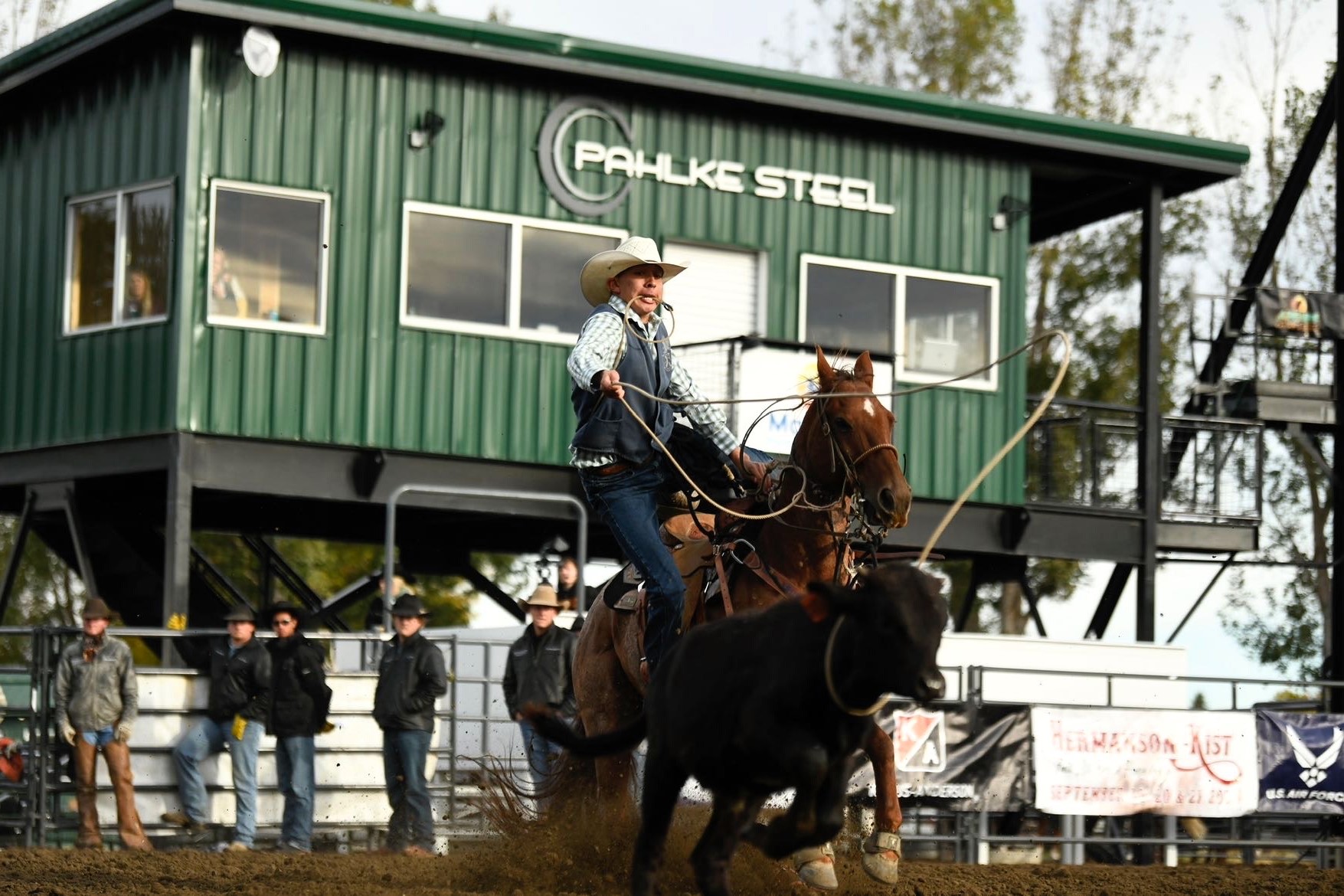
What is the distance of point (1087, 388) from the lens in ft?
121

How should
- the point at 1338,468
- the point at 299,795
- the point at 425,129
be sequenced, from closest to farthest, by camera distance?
the point at 299,795, the point at 1338,468, the point at 425,129

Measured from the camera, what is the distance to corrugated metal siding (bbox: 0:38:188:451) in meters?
20.3

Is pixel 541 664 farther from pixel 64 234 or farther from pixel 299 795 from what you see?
pixel 64 234

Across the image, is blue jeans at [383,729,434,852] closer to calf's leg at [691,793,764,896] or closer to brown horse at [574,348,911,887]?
brown horse at [574,348,911,887]

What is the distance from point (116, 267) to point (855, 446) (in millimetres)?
13376

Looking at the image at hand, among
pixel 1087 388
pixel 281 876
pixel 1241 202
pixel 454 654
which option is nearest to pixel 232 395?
pixel 454 654

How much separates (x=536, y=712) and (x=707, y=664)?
1.01 m

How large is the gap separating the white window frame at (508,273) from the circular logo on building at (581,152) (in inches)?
11.3

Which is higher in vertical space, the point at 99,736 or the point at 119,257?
the point at 119,257

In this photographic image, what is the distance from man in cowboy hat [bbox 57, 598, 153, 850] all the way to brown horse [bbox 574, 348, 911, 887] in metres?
7.66

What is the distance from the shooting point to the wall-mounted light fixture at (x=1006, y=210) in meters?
24.3

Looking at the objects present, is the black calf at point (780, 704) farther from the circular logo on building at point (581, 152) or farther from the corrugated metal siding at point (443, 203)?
the circular logo on building at point (581, 152)

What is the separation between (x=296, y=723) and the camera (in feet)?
53.1

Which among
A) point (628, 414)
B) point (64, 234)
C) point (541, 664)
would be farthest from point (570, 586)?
point (628, 414)
